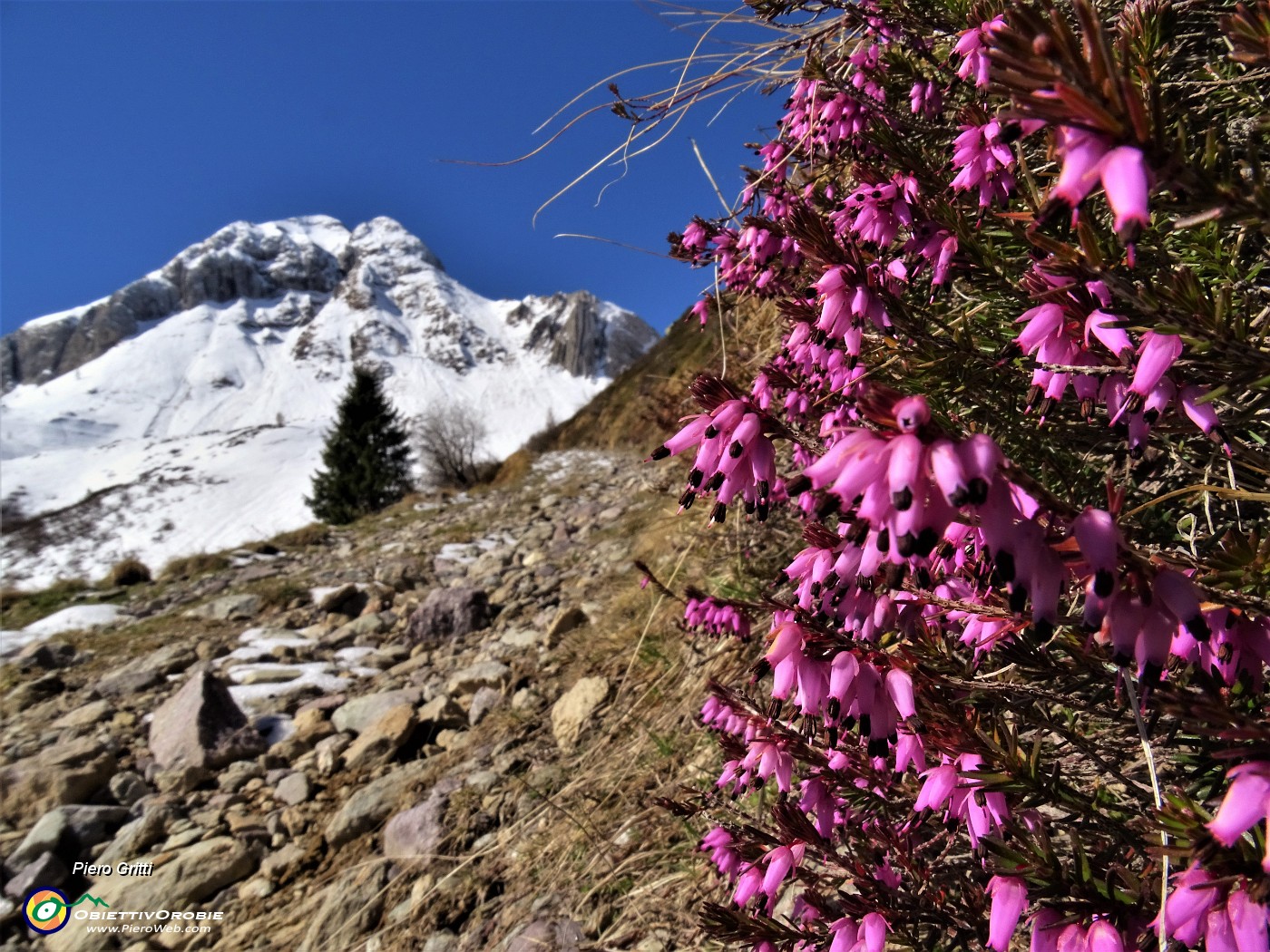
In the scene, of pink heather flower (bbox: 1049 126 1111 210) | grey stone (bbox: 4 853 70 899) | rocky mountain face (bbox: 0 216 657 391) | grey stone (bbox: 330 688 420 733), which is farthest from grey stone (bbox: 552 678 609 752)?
rocky mountain face (bbox: 0 216 657 391)

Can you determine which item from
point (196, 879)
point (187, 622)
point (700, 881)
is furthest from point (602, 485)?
point (700, 881)

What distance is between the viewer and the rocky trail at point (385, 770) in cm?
315

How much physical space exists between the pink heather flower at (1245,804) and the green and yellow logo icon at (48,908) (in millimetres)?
5163

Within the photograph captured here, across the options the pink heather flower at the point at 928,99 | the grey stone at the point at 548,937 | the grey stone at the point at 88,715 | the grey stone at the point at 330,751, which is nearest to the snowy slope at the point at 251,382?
the grey stone at the point at 88,715

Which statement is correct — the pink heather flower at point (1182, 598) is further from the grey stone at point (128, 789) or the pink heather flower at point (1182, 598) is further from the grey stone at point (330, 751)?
the grey stone at point (128, 789)

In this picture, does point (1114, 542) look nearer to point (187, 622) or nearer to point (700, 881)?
point (700, 881)

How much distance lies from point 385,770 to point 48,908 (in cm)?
193

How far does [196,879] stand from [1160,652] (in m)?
4.88

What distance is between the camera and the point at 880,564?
40.0 inches

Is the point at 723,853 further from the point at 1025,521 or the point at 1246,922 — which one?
the point at 1025,521

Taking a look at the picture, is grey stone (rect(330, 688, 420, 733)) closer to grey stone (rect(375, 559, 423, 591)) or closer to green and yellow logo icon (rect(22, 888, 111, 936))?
green and yellow logo icon (rect(22, 888, 111, 936))

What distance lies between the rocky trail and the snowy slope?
34.9 meters

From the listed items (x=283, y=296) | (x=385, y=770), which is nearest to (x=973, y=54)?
(x=385, y=770)

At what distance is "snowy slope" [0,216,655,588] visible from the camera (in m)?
44.8
